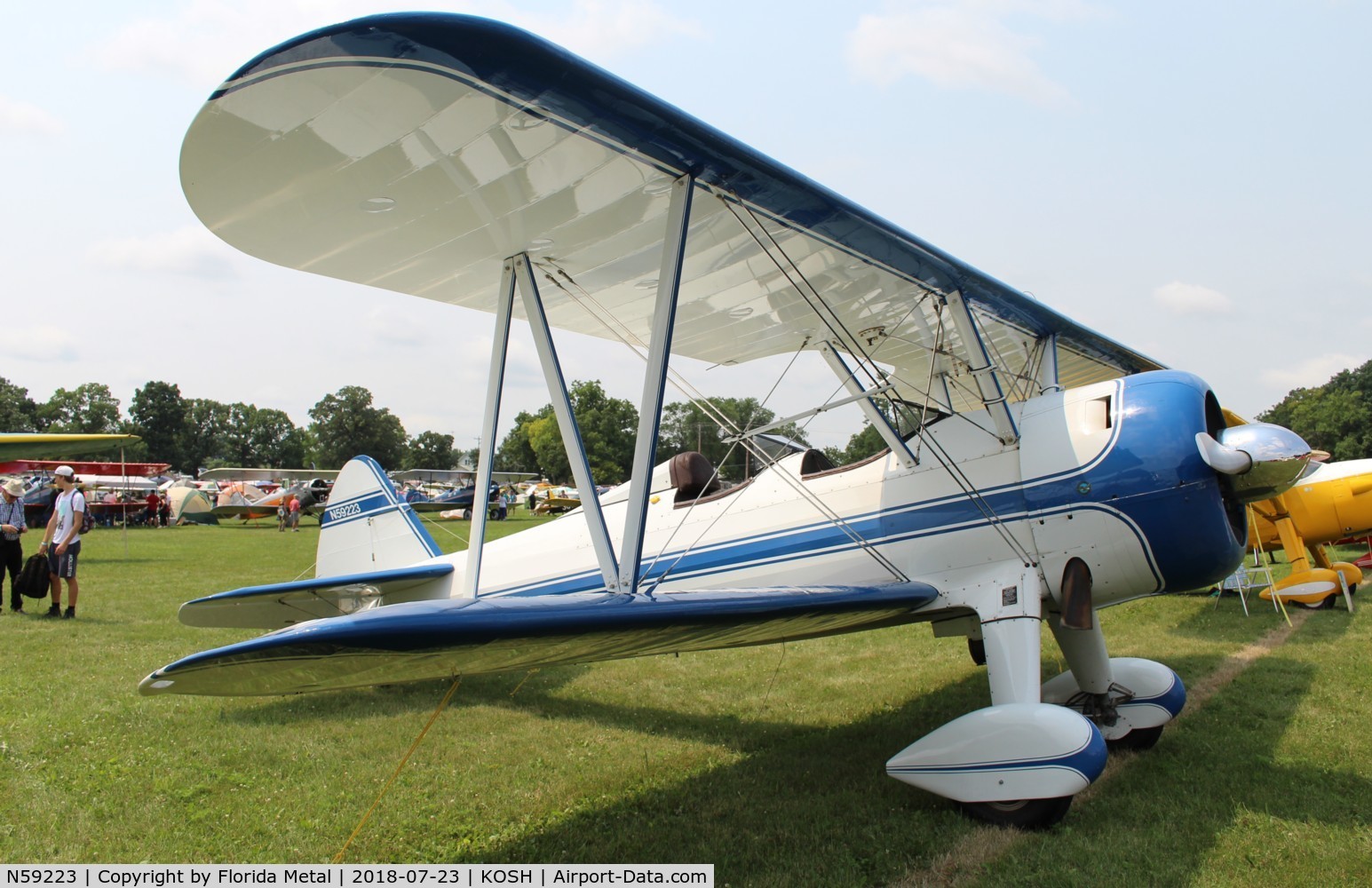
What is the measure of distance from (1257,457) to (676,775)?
10.6 feet

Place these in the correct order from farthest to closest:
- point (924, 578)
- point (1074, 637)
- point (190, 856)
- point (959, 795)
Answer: point (1074, 637) < point (924, 578) < point (959, 795) < point (190, 856)

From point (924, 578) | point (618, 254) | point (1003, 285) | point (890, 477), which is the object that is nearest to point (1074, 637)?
point (924, 578)

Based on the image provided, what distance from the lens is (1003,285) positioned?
15.5ft

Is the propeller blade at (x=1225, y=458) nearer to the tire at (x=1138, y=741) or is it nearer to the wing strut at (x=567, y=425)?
the tire at (x=1138, y=741)

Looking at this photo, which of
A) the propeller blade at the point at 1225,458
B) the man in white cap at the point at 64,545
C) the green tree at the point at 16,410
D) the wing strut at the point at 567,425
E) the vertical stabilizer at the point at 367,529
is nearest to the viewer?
the wing strut at the point at 567,425

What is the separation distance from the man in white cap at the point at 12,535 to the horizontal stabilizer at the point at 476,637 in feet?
27.5

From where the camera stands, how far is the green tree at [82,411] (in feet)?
300

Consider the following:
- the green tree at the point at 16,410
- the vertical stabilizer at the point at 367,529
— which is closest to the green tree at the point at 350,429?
the green tree at the point at 16,410

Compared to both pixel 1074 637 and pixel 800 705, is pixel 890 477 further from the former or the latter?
pixel 800 705

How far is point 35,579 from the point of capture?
27.7 feet

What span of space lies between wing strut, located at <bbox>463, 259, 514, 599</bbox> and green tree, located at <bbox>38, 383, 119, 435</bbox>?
357ft

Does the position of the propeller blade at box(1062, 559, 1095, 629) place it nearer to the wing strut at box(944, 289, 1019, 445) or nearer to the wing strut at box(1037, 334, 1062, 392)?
the wing strut at box(944, 289, 1019, 445)

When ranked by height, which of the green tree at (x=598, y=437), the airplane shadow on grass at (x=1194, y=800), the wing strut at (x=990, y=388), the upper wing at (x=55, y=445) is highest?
the green tree at (x=598, y=437)

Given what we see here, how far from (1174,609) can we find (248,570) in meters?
14.1
